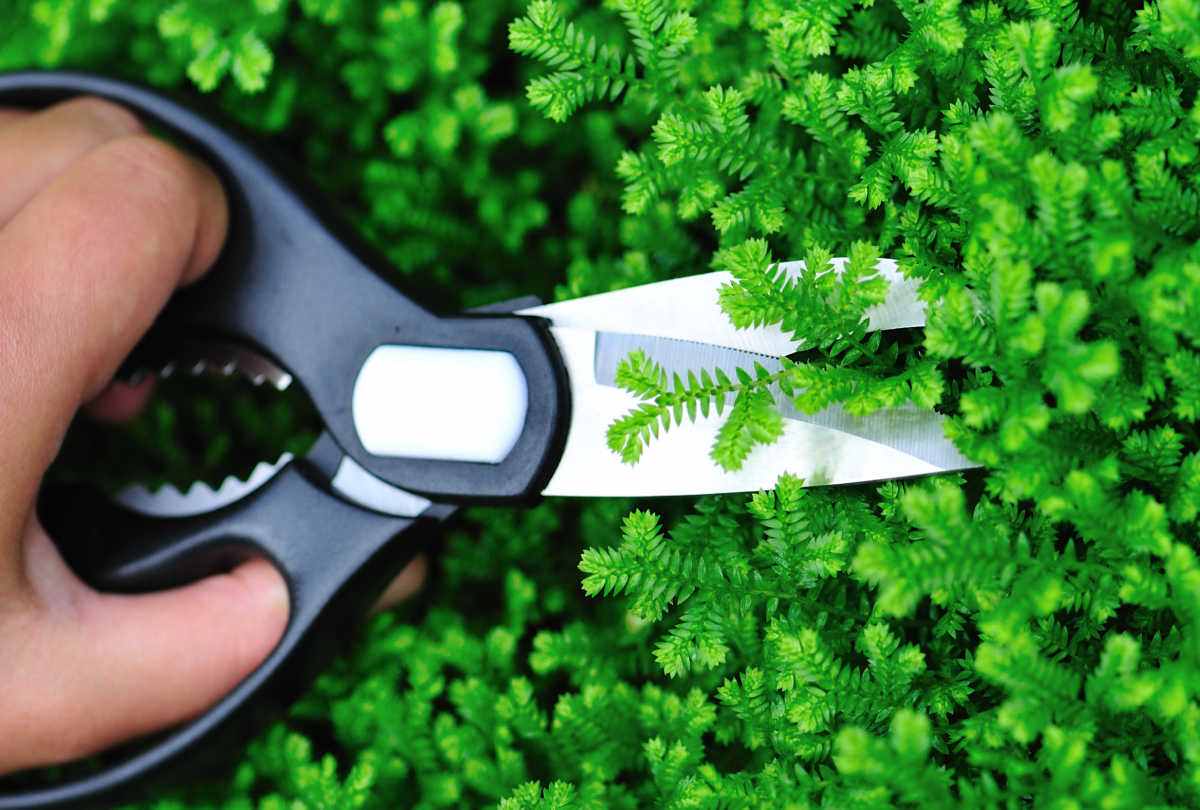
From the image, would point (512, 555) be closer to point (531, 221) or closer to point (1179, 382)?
point (531, 221)

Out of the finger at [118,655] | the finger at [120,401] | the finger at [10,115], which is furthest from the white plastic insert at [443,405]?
the finger at [10,115]

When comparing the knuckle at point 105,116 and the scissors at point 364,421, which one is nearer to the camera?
the scissors at point 364,421

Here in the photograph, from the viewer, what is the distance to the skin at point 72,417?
109cm

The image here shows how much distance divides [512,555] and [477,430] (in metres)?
0.37

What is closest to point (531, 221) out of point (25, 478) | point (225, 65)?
point (225, 65)

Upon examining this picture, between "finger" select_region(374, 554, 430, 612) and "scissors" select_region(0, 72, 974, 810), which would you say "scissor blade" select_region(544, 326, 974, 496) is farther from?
"finger" select_region(374, 554, 430, 612)

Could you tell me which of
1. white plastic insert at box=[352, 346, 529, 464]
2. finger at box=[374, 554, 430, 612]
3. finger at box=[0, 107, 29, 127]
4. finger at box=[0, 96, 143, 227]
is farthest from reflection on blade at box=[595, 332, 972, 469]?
finger at box=[0, 107, 29, 127]

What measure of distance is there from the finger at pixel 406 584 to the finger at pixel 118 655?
20 centimetres

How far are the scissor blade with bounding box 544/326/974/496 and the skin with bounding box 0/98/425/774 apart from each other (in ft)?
1.34

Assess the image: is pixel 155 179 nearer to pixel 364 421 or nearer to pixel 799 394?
pixel 364 421

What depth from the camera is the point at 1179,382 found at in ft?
3.06

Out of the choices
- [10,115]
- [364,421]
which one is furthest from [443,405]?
[10,115]

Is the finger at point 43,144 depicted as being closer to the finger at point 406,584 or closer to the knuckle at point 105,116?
the knuckle at point 105,116

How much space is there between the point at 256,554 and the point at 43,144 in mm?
558
